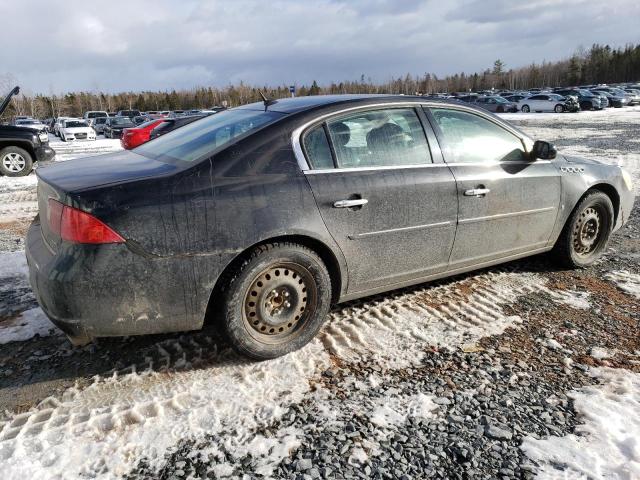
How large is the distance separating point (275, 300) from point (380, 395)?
34.5 inches

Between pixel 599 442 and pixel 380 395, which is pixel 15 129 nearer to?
pixel 380 395

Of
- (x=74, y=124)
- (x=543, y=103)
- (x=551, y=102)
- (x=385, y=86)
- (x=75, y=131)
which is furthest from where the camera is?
(x=385, y=86)

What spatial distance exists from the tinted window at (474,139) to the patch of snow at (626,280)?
1.46 meters

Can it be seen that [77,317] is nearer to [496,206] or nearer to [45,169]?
[45,169]

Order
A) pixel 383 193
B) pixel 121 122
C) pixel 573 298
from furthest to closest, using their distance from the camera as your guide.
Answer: pixel 121 122
pixel 573 298
pixel 383 193

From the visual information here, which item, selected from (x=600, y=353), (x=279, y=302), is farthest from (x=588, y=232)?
(x=279, y=302)

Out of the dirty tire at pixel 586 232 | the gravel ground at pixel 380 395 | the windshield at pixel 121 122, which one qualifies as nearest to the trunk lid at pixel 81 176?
the gravel ground at pixel 380 395

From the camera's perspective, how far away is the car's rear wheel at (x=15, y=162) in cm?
1107

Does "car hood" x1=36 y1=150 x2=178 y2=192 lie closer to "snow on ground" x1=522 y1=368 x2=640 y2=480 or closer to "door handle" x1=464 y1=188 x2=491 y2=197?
"door handle" x1=464 y1=188 x2=491 y2=197

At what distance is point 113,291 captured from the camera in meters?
2.64

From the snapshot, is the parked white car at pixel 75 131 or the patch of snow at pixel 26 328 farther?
the parked white car at pixel 75 131

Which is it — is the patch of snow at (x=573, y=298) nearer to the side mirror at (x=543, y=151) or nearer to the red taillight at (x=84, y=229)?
the side mirror at (x=543, y=151)

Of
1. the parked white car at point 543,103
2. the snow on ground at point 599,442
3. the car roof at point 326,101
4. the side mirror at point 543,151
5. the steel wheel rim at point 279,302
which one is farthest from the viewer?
the parked white car at point 543,103

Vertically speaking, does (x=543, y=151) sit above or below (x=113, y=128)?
below
